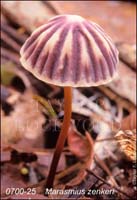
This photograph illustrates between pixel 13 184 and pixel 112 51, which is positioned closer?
pixel 112 51

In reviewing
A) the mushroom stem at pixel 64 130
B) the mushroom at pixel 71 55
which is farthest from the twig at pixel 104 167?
the mushroom at pixel 71 55

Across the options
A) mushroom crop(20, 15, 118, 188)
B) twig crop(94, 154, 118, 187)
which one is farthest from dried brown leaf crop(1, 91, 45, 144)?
mushroom crop(20, 15, 118, 188)

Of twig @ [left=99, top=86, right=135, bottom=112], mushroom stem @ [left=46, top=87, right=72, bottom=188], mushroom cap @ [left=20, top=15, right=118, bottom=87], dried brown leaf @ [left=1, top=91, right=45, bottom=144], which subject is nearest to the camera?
mushroom cap @ [left=20, top=15, right=118, bottom=87]

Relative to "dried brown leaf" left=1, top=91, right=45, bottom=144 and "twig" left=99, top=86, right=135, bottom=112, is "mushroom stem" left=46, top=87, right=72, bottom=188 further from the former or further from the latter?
"twig" left=99, top=86, right=135, bottom=112

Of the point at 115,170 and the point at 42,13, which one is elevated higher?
the point at 42,13

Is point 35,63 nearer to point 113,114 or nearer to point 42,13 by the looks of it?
point 113,114

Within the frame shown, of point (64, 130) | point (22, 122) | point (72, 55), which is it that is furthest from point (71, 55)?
point (22, 122)

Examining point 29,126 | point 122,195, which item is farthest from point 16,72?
point 122,195

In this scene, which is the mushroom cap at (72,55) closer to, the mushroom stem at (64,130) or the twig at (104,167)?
the mushroom stem at (64,130)
